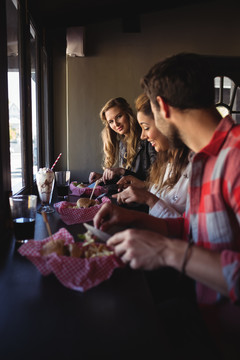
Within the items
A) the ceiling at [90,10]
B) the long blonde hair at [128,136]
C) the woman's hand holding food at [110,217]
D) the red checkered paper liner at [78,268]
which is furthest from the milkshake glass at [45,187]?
the ceiling at [90,10]

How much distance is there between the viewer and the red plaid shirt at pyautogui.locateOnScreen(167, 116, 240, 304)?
0.92 meters

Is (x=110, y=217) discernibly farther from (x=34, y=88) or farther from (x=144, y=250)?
(x=34, y=88)

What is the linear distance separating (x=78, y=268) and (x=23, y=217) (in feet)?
1.59

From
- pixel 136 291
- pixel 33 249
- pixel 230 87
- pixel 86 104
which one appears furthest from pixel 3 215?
pixel 230 87

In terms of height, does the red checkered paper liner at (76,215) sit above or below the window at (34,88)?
below

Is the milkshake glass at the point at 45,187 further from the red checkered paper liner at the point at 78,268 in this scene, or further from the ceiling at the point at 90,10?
the ceiling at the point at 90,10

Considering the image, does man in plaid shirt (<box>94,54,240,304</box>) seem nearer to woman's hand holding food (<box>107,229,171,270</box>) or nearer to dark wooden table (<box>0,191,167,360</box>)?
woman's hand holding food (<box>107,229,171,270</box>)

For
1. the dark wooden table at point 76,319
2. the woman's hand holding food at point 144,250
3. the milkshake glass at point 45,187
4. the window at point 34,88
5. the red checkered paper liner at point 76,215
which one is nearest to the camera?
the dark wooden table at point 76,319

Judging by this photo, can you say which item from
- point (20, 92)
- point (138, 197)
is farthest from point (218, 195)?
point (20, 92)

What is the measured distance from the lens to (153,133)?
2275mm

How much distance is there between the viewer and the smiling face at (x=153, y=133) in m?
2.21

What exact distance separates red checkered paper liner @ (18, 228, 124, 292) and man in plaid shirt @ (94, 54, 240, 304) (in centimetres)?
5

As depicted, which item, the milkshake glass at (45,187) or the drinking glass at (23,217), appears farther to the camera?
the milkshake glass at (45,187)

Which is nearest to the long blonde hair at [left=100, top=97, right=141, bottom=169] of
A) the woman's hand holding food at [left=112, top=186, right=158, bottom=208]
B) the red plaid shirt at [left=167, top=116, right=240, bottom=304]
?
the woman's hand holding food at [left=112, top=186, right=158, bottom=208]
